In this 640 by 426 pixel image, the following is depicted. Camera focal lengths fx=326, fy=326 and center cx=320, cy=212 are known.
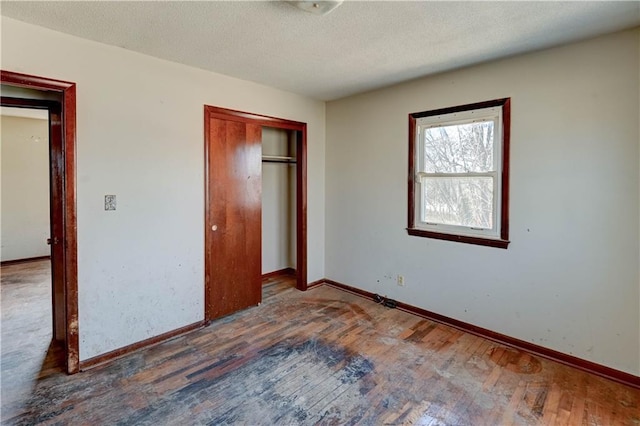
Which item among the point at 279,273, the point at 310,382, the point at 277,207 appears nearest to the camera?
the point at 310,382

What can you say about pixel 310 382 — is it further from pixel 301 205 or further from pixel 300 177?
pixel 300 177

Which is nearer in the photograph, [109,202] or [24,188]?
[109,202]

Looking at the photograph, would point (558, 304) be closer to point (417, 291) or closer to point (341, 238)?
point (417, 291)

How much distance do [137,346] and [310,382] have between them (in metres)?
1.53

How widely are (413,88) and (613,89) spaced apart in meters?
1.61

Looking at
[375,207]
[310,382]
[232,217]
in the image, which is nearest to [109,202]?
[232,217]

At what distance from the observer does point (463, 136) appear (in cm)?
308

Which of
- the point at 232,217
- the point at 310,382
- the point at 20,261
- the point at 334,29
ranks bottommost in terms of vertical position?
the point at 310,382

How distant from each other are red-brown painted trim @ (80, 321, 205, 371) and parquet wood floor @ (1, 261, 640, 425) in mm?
70

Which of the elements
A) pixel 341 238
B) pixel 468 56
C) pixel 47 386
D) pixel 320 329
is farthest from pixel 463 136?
pixel 47 386

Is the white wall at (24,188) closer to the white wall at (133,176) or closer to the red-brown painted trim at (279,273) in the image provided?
the white wall at (133,176)

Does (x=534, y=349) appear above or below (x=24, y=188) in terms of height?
below

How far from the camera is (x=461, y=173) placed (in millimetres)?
3084

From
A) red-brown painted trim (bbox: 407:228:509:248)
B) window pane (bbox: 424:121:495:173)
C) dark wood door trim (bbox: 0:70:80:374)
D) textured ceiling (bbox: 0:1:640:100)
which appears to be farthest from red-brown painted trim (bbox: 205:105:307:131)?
red-brown painted trim (bbox: 407:228:509:248)
